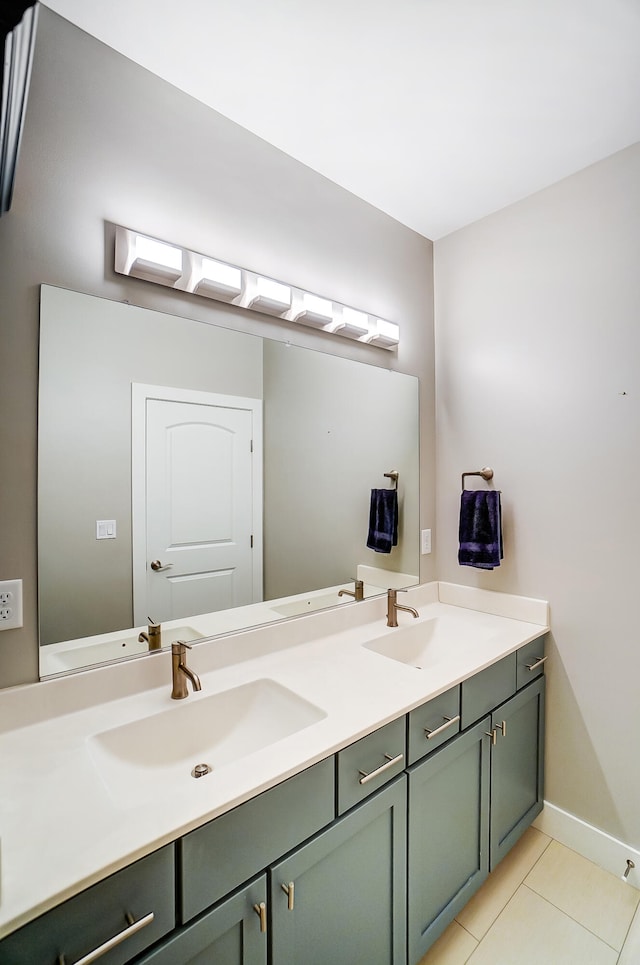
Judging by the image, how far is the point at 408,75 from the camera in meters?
1.39

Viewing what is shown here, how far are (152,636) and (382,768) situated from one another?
714 mm

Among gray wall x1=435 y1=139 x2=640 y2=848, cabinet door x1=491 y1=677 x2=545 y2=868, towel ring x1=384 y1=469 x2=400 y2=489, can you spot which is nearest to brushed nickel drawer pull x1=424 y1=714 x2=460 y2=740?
cabinet door x1=491 y1=677 x2=545 y2=868

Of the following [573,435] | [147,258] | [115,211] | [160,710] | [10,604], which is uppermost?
[115,211]

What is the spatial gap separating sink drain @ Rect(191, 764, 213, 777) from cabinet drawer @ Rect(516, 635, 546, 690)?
45.8 inches

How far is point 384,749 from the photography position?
1.17 metres

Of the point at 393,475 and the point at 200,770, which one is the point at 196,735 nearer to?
the point at 200,770

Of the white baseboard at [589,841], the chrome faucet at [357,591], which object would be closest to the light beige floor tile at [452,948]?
the white baseboard at [589,841]

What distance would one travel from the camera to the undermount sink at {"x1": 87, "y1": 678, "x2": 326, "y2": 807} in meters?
1.04

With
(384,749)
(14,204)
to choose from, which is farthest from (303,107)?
(384,749)

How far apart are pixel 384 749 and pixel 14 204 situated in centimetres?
162

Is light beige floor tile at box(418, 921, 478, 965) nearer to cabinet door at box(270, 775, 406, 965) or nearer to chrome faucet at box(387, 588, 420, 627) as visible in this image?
cabinet door at box(270, 775, 406, 965)

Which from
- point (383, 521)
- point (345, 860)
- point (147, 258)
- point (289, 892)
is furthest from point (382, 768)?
point (147, 258)

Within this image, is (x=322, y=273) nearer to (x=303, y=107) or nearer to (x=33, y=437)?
(x=303, y=107)

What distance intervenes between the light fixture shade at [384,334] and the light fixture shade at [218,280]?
2.13ft
